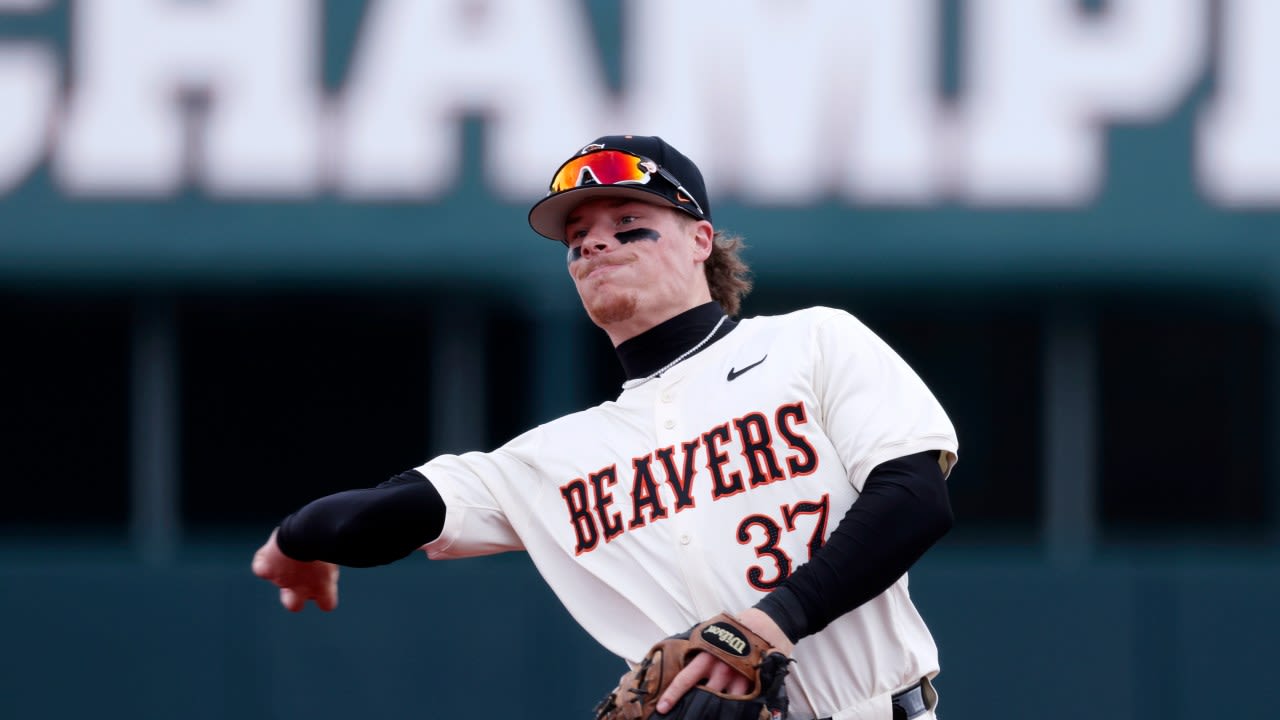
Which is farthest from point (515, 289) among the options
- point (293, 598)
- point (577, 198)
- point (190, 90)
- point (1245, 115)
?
point (577, 198)

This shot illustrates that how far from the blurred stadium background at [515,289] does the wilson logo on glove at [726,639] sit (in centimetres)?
482

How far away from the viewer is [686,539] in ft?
8.41

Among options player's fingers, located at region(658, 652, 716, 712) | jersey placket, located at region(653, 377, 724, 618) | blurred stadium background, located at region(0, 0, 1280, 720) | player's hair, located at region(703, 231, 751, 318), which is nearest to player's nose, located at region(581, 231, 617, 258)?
jersey placket, located at region(653, 377, 724, 618)

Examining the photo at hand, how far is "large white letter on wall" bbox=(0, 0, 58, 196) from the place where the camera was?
317 inches

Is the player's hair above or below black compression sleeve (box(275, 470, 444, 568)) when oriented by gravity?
above

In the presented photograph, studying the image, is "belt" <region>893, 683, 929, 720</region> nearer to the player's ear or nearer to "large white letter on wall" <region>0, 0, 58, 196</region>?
the player's ear

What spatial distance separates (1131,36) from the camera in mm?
8117

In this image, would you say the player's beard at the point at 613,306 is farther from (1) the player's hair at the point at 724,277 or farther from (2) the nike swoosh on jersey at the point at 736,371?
(1) the player's hair at the point at 724,277

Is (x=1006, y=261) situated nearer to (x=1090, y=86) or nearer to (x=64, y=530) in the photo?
(x=1090, y=86)

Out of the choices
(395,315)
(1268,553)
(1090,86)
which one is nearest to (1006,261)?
(1090,86)

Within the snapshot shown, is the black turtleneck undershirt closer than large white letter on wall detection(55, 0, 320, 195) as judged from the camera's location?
Yes

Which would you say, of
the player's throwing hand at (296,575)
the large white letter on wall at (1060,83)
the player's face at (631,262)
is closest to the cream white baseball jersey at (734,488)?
the player's face at (631,262)

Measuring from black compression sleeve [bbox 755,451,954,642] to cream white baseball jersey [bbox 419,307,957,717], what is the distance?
0.29 ft

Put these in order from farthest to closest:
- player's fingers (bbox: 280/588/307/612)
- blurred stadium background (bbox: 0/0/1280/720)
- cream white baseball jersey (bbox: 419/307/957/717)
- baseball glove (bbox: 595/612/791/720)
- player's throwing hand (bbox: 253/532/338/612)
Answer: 1. blurred stadium background (bbox: 0/0/1280/720)
2. player's fingers (bbox: 280/588/307/612)
3. player's throwing hand (bbox: 253/532/338/612)
4. cream white baseball jersey (bbox: 419/307/957/717)
5. baseball glove (bbox: 595/612/791/720)
